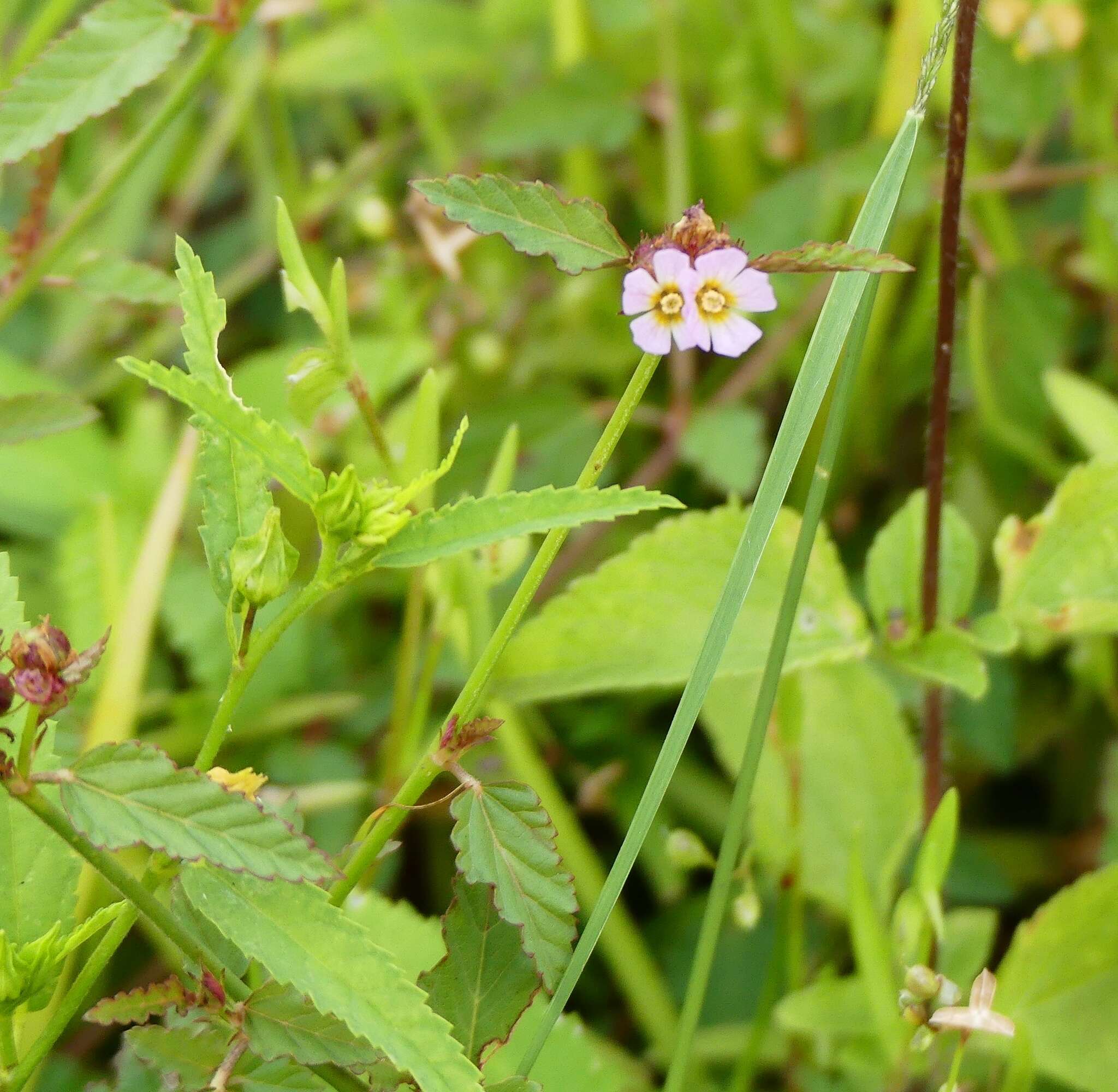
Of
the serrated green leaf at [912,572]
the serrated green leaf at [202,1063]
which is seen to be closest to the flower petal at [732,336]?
the serrated green leaf at [912,572]

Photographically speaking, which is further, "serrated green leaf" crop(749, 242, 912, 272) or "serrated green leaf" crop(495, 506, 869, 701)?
"serrated green leaf" crop(495, 506, 869, 701)

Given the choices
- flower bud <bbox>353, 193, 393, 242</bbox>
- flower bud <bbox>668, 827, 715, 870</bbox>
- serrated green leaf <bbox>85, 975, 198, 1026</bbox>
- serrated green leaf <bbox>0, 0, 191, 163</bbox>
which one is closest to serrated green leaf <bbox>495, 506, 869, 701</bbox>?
flower bud <bbox>668, 827, 715, 870</bbox>

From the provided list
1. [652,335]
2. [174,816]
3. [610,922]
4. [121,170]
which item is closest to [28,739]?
[174,816]

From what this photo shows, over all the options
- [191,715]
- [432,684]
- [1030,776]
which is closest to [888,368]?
[1030,776]

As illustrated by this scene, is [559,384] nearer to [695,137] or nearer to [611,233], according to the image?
[695,137]

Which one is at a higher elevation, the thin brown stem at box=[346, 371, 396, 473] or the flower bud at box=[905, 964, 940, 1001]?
the thin brown stem at box=[346, 371, 396, 473]

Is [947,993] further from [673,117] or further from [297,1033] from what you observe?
[673,117]

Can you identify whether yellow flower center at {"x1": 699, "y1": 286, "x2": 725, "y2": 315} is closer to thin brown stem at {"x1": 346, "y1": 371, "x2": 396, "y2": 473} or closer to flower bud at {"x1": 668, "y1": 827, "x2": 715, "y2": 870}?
thin brown stem at {"x1": 346, "y1": 371, "x2": 396, "y2": 473}
